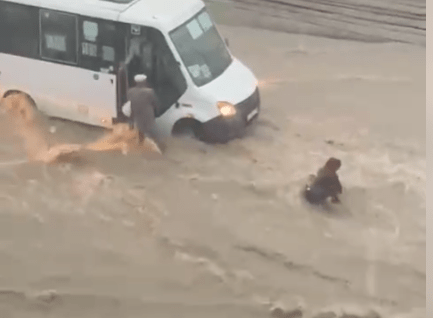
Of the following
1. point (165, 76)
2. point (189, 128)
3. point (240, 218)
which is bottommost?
point (240, 218)

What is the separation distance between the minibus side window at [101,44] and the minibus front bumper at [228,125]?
26 cm

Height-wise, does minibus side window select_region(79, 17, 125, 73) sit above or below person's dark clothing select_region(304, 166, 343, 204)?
above

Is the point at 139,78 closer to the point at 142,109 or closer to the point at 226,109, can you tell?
the point at 142,109

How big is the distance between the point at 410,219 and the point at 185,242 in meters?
0.51

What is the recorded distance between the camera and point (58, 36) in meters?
2.19

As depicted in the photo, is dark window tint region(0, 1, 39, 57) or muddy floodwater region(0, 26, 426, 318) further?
dark window tint region(0, 1, 39, 57)

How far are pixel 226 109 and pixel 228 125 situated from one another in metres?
0.04

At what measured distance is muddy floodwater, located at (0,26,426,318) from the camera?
201cm

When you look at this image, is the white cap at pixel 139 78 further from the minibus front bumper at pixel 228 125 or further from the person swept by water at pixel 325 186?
the person swept by water at pixel 325 186

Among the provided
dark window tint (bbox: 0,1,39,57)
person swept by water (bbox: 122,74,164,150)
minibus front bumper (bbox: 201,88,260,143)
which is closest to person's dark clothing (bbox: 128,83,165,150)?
person swept by water (bbox: 122,74,164,150)

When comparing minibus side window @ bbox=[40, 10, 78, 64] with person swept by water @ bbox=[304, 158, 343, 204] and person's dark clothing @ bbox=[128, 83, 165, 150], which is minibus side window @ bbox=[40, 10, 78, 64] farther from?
person swept by water @ bbox=[304, 158, 343, 204]

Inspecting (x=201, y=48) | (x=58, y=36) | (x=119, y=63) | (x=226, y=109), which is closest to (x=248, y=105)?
(x=226, y=109)

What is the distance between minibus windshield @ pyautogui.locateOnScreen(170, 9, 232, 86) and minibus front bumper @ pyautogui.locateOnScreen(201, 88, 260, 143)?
98mm

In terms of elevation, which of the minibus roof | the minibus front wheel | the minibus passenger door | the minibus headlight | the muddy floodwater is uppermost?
the minibus roof
